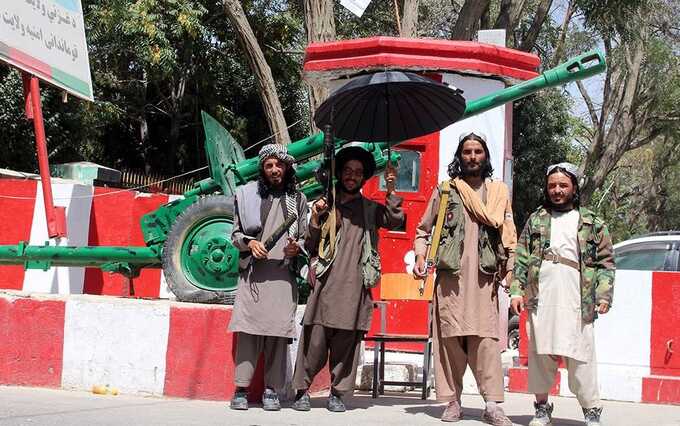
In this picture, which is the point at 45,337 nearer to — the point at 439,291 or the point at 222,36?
the point at 439,291

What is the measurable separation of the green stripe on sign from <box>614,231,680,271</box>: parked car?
6286 mm

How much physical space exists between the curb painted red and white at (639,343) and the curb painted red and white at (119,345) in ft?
8.79

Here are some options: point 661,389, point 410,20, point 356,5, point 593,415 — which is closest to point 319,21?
point 356,5

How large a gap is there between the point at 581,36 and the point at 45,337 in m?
19.6

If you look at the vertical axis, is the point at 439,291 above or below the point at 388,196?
below

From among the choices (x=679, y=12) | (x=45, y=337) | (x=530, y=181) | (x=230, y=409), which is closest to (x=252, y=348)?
(x=230, y=409)

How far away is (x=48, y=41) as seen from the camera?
32.5 feet

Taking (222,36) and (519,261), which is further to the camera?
(222,36)

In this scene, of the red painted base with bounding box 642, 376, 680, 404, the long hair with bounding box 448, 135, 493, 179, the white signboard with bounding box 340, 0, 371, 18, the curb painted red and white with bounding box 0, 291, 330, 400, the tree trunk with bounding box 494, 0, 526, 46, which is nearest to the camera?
the long hair with bounding box 448, 135, 493, 179

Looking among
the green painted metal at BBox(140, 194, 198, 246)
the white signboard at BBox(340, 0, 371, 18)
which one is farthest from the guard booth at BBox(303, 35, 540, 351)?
the green painted metal at BBox(140, 194, 198, 246)

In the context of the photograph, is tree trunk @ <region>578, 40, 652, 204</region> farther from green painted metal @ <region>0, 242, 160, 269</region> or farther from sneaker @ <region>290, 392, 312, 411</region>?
sneaker @ <region>290, 392, 312, 411</region>

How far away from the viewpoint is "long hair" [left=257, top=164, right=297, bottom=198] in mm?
6258

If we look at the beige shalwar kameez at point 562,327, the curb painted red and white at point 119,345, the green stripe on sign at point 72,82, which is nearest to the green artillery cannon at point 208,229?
the curb painted red and white at point 119,345

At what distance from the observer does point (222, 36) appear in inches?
931
